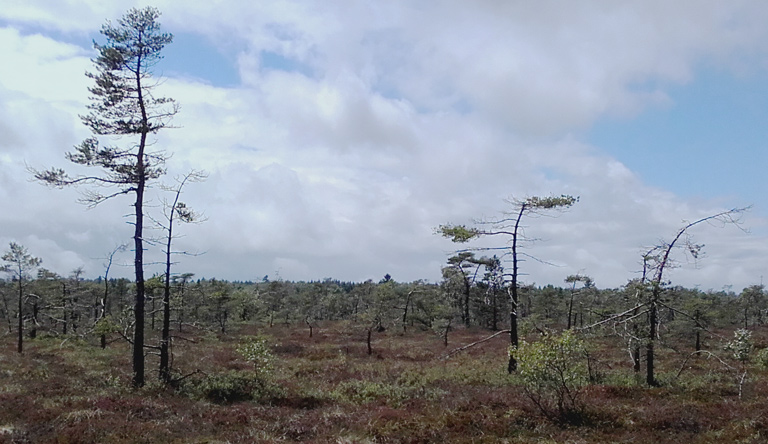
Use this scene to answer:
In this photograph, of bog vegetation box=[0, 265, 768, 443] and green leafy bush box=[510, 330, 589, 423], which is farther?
green leafy bush box=[510, 330, 589, 423]

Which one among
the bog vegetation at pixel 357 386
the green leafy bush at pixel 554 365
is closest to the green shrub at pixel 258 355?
the bog vegetation at pixel 357 386

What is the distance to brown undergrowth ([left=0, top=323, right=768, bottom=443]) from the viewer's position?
13.5 metres

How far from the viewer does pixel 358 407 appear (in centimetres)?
1792

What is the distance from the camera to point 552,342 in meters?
14.5

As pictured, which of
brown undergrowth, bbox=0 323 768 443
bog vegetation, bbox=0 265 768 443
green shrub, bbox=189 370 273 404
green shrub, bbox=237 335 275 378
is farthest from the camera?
green shrub, bbox=237 335 275 378

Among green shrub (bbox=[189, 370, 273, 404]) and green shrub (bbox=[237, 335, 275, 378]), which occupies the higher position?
green shrub (bbox=[237, 335, 275, 378])

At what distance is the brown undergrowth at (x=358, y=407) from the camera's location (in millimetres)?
13547

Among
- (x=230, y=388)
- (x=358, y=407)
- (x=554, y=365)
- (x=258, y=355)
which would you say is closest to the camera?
(x=554, y=365)

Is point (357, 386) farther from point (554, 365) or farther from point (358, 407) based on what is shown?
point (554, 365)

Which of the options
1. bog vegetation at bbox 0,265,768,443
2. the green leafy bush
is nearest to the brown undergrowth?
bog vegetation at bbox 0,265,768,443

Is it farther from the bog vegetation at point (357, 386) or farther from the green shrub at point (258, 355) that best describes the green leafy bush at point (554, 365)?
the green shrub at point (258, 355)

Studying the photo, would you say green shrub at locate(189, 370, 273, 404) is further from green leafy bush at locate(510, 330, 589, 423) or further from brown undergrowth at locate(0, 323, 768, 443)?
green leafy bush at locate(510, 330, 589, 423)

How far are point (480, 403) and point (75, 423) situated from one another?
13.0 m

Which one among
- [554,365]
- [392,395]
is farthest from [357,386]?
[554,365]
